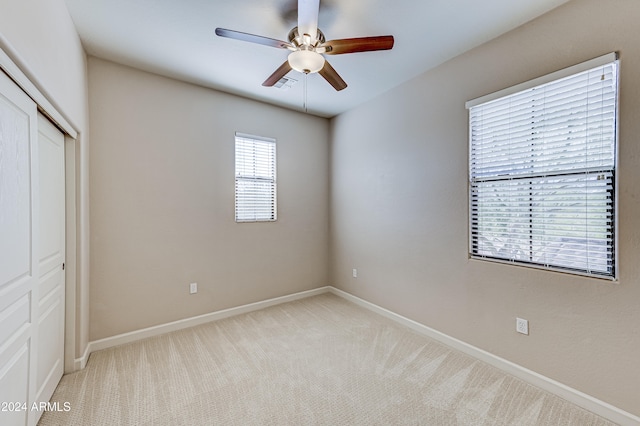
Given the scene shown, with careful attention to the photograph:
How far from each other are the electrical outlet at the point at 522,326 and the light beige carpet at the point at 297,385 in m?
0.38

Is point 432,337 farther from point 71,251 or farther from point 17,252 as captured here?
point 71,251

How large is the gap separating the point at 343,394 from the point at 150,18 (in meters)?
3.17

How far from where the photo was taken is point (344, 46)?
1829 millimetres

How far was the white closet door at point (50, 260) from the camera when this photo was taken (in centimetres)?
176

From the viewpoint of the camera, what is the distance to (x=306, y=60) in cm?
185

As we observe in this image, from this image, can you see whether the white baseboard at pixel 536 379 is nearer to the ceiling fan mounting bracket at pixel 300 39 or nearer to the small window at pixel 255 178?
the small window at pixel 255 178

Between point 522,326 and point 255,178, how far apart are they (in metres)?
3.17

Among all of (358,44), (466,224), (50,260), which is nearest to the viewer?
(358,44)

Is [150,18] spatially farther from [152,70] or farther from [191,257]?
[191,257]

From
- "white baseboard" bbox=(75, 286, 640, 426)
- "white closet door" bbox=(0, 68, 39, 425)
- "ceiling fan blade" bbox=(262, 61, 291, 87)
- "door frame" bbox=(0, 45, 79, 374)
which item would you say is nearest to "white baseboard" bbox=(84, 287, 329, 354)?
"white baseboard" bbox=(75, 286, 640, 426)

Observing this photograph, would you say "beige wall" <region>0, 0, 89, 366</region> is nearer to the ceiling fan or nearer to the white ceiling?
the white ceiling

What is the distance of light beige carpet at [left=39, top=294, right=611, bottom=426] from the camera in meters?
1.76

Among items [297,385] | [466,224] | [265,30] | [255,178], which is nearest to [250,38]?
[265,30]

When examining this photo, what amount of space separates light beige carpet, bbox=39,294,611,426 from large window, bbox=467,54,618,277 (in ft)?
3.30
